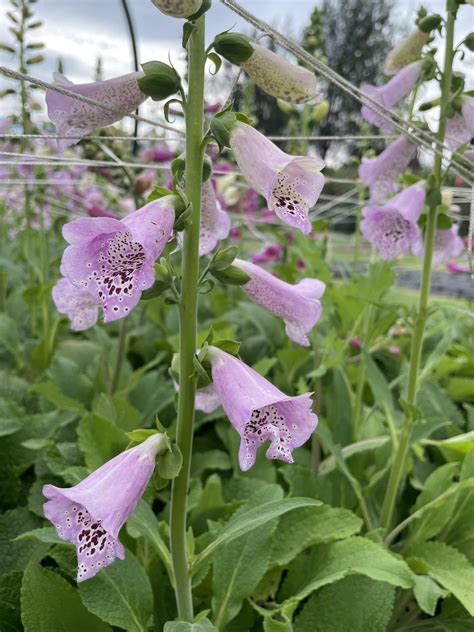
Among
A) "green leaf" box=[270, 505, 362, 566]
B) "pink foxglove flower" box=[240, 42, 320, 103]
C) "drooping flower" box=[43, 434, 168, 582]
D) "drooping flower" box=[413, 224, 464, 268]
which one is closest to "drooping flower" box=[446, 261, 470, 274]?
"drooping flower" box=[413, 224, 464, 268]

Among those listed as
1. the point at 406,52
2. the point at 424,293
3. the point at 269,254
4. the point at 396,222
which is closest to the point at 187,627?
the point at 424,293

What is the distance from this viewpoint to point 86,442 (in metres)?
1.26

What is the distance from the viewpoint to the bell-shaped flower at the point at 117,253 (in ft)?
2.33

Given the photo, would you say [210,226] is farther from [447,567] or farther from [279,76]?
[447,567]

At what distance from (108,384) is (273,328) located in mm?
718

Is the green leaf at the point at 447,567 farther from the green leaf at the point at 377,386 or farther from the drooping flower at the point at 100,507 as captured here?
the drooping flower at the point at 100,507

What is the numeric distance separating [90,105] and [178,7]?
20 cm

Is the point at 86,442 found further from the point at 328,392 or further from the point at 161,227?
the point at 328,392

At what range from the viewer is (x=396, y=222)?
1424 mm

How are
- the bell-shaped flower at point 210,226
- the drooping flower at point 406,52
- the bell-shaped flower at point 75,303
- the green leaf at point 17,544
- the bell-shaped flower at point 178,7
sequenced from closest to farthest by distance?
the bell-shaped flower at point 178,7
the bell-shaped flower at point 75,303
the bell-shaped flower at point 210,226
the green leaf at point 17,544
the drooping flower at point 406,52

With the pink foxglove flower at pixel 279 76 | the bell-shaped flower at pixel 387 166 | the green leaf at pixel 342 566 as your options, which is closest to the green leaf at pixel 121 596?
the green leaf at pixel 342 566

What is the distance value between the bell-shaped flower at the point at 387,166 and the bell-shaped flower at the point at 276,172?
2.22 feet

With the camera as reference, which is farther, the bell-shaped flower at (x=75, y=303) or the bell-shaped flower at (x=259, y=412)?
the bell-shaped flower at (x=75, y=303)

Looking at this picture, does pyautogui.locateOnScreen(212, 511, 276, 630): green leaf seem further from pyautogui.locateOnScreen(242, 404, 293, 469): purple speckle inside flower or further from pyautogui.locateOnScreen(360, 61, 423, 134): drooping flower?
pyautogui.locateOnScreen(360, 61, 423, 134): drooping flower
